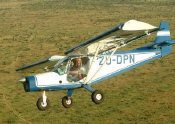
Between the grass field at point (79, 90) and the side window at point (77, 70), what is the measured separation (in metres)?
4.30

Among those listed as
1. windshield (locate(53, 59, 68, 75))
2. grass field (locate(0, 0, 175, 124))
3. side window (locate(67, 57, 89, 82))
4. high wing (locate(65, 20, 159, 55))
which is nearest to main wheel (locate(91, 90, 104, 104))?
side window (locate(67, 57, 89, 82))

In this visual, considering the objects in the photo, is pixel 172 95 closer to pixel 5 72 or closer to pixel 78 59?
pixel 78 59

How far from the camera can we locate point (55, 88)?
17.4 m

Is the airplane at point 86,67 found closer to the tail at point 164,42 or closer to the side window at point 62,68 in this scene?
the side window at point 62,68

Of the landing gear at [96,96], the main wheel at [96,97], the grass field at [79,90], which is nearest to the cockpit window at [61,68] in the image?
the landing gear at [96,96]

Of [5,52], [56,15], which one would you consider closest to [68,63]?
[5,52]

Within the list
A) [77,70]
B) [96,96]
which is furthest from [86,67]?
[96,96]

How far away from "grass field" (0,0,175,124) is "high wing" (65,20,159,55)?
15.7 ft

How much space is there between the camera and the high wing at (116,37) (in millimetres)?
13680

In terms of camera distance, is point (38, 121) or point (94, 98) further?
point (38, 121)

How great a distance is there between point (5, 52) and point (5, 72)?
10142 mm

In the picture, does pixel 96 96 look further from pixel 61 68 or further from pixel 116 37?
pixel 116 37

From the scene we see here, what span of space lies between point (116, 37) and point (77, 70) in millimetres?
2545

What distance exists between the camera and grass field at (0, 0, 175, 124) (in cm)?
2547
